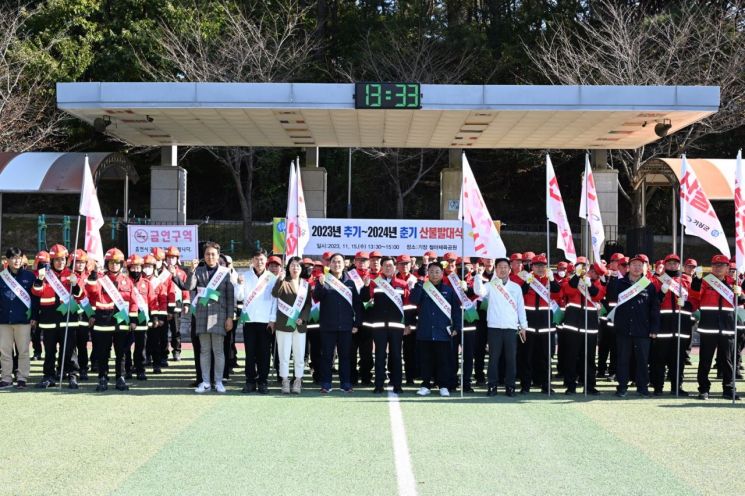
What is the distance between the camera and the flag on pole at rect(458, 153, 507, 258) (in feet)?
40.1

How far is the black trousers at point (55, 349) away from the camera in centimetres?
1259

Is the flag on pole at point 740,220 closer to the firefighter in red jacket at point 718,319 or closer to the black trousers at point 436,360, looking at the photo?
the firefighter in red jacket at point 718,319

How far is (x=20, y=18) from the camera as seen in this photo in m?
35.7

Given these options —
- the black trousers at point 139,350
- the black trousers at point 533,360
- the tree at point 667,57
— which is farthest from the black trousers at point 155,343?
the tree at point 667,57

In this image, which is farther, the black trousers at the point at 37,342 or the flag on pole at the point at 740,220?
the black trousers at the point at 37,342

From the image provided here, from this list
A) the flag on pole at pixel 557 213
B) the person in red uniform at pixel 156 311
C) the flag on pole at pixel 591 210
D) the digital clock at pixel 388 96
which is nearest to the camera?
the flag on pole at pixel 557 213

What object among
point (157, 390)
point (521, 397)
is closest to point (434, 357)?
point (521, 397)

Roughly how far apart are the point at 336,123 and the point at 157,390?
44.4ft

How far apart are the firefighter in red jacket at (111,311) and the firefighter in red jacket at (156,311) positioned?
1326mm

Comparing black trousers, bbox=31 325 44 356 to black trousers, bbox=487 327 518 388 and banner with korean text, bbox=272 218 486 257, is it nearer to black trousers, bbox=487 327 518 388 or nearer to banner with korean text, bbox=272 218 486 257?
banner with korean text, bbox=272 218 486 257

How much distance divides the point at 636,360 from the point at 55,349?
848cm

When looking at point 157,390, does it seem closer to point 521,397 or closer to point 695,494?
point 521,397

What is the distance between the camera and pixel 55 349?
12.8m

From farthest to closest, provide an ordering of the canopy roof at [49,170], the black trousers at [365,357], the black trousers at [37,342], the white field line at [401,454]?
the canopy roof at [49,170] < the black trousers at [37,342] < the black trousers at [365,357] < the white field line at [401,454]
